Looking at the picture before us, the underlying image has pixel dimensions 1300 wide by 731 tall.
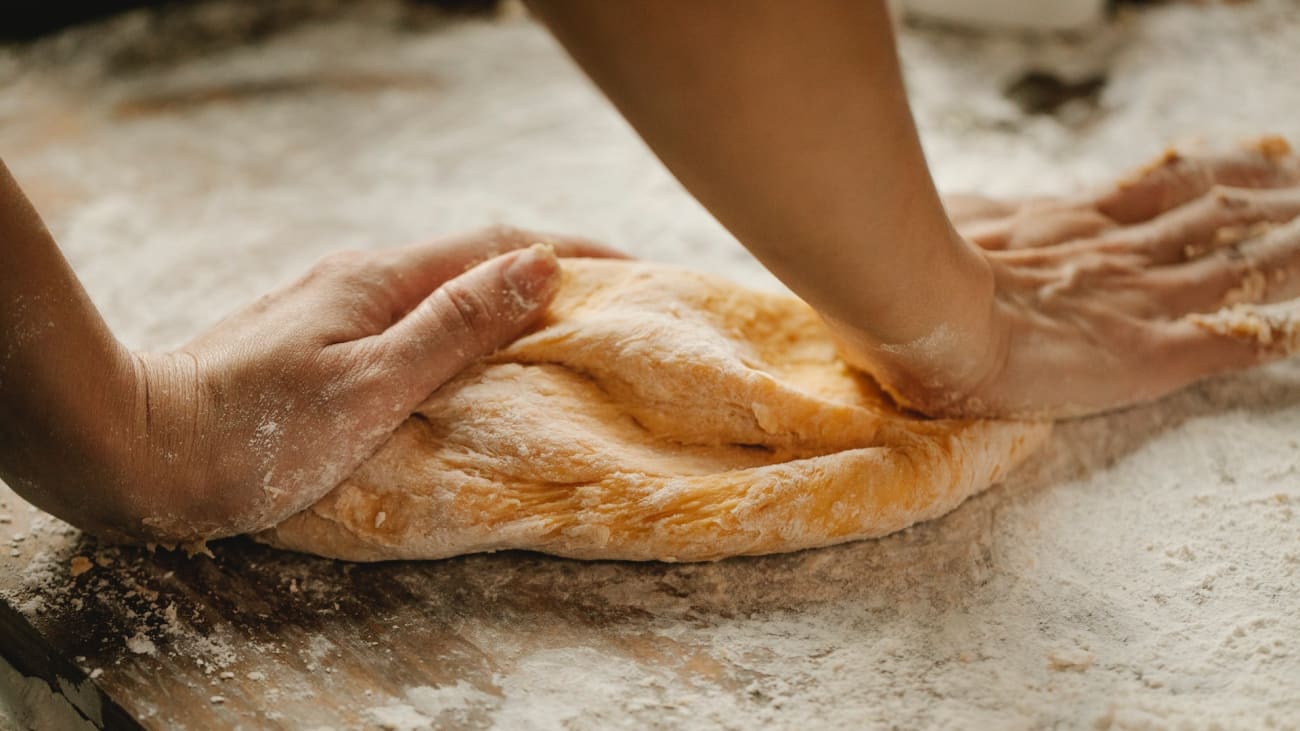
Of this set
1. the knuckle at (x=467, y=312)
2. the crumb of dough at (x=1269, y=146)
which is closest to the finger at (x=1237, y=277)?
the crumb of dough at (x=1269, y=146)

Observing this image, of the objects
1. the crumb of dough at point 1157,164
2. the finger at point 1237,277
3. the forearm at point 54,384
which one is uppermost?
the forearm at point 54,384

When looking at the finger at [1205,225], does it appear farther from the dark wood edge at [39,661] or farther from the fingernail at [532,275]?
the dark wood edge at [39,661]

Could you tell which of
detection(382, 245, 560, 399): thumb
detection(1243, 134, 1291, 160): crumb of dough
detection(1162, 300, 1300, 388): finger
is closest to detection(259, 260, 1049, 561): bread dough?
detection(382, 245, 560, 399): thumb

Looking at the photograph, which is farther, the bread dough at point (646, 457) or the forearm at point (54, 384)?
the bread dough at point (646, 457)

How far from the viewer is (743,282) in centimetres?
205

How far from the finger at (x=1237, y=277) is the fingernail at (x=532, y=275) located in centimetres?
104

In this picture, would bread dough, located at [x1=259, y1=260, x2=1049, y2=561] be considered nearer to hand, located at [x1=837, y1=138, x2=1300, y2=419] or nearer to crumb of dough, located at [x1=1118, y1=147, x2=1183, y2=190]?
hand, located at [x1=837, y1=138, x2=1300, y2=419]

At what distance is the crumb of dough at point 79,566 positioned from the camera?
1386mm

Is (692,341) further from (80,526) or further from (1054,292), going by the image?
(80,526)

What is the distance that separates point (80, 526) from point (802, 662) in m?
1.00

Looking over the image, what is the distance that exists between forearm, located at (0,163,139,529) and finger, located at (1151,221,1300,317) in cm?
165

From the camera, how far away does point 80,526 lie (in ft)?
4.45

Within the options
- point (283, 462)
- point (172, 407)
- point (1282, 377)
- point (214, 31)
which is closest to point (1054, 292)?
point (1282, 377)

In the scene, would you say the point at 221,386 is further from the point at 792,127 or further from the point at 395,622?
the point at 792,127
